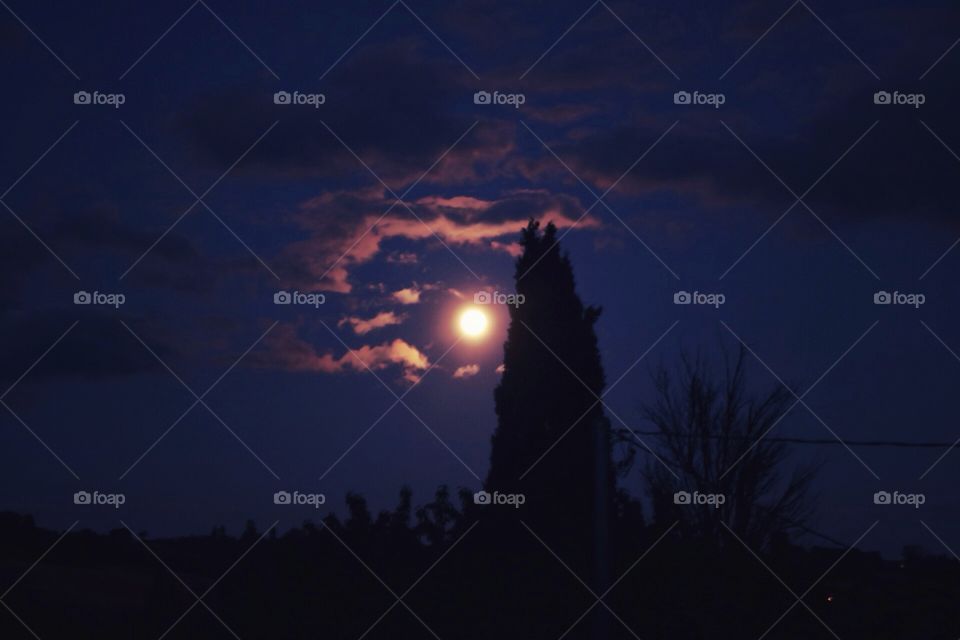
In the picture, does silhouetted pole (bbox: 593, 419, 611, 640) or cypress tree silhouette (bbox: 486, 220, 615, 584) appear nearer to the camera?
silhouetted pole (bbox: 593, 419, 611, 640)

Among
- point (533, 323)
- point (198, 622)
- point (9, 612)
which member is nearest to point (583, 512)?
point (533, 323)

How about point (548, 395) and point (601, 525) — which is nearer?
point (601, 525)

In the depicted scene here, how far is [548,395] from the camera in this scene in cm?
2122

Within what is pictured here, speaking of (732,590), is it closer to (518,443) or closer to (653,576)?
(653,576)

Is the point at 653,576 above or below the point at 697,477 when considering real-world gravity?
below

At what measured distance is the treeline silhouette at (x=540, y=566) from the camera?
16.4 m

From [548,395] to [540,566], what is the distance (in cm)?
398

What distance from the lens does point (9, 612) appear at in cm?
1627

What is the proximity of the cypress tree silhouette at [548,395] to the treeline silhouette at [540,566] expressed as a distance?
41 mm

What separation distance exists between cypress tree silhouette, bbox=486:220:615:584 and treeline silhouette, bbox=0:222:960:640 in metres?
0.04

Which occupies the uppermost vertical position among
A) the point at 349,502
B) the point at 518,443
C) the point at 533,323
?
the point at 533,323

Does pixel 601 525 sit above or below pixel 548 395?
below

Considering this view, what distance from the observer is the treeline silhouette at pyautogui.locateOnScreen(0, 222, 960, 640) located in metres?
16.4

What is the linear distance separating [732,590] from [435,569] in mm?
4829
